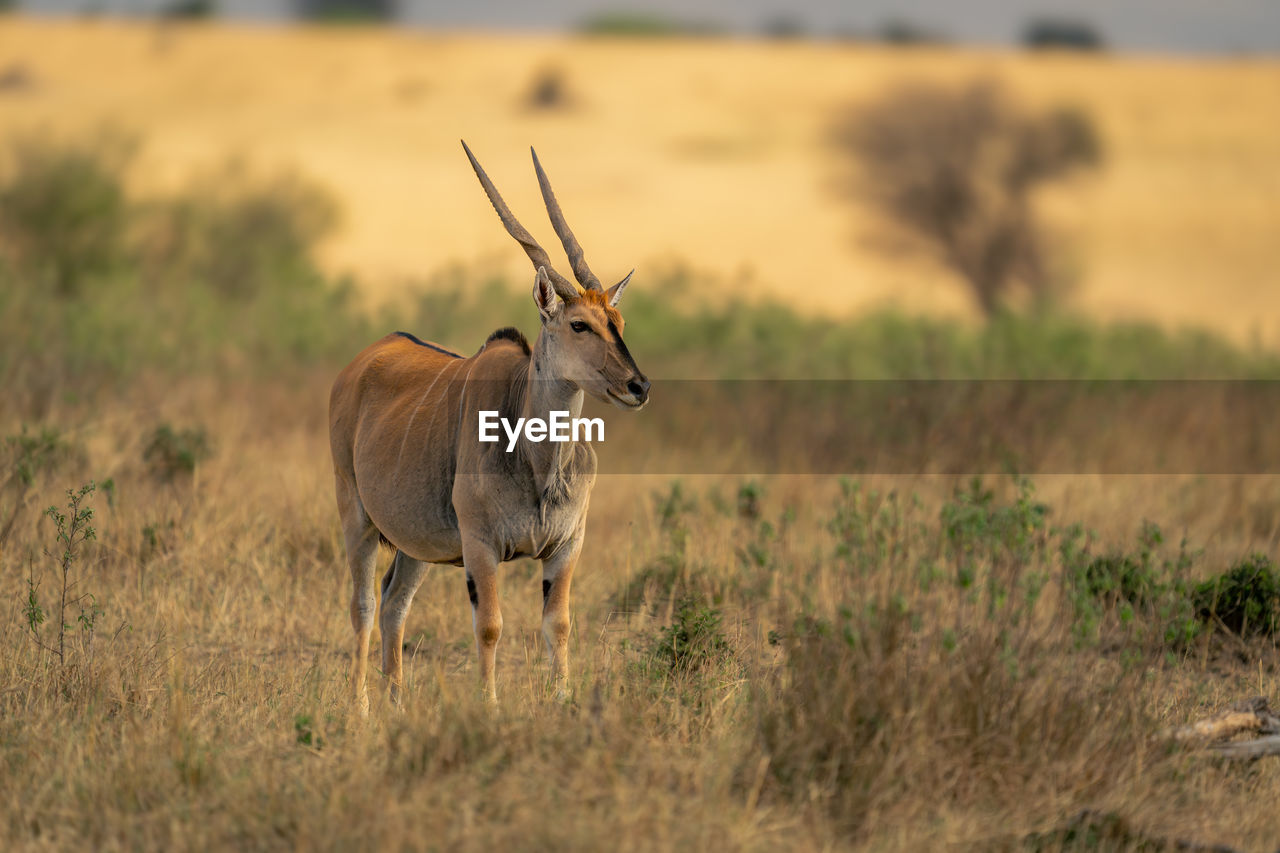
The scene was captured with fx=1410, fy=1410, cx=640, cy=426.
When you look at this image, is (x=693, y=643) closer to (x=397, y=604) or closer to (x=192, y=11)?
(x=397, y=604)

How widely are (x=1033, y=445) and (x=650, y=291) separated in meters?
8.48

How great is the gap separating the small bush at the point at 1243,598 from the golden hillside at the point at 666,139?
77.0 feet

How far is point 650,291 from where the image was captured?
65.3 feet

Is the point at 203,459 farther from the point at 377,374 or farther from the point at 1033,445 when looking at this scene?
the point at 1033,445

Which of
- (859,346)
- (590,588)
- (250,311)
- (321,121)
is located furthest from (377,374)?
(321,121)

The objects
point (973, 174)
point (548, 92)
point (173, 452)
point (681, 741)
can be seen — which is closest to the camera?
point (681, 741)

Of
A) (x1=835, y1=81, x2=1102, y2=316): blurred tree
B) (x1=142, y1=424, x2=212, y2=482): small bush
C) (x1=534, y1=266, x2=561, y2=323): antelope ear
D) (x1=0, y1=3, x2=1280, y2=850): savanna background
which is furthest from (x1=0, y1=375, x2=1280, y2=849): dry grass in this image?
(x1=835, y1=81, x2=1102, y2=316): blurred tree

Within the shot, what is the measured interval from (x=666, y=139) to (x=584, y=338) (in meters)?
47.6

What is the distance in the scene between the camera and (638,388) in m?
5.82

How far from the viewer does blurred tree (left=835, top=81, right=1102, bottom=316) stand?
34281 mm

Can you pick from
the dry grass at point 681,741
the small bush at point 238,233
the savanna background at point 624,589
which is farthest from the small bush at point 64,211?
the dry grass at point 681,741

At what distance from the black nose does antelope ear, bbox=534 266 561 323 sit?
552 mm

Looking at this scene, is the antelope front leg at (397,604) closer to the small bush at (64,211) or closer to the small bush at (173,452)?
the small bush at (173,452)

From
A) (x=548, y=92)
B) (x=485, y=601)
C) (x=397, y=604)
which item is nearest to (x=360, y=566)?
(x=397, y=604)
